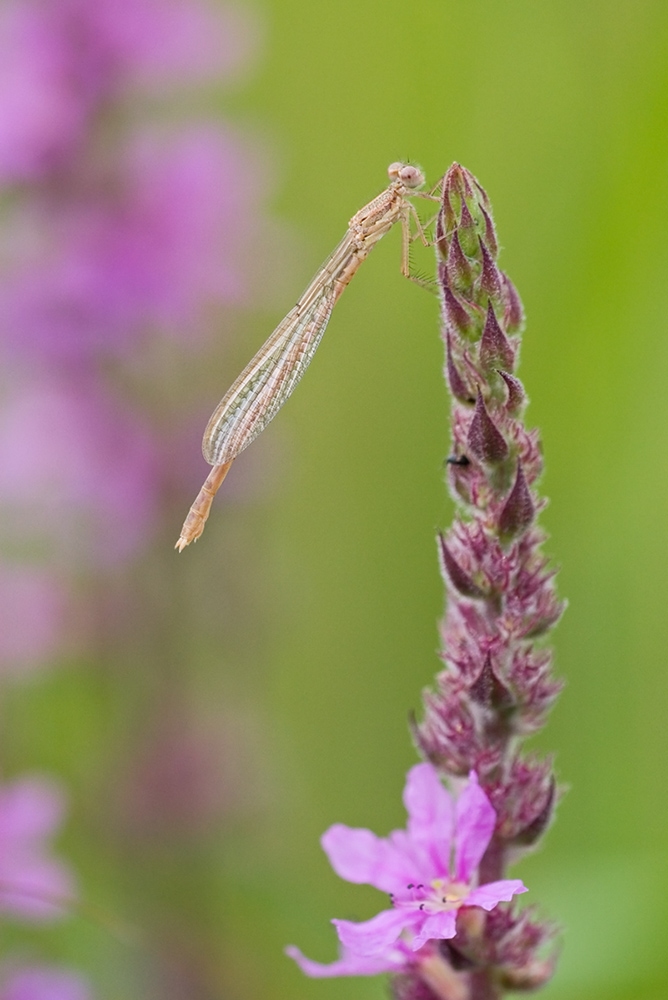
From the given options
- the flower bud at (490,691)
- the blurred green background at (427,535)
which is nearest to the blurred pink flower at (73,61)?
the blurred green background at (427,535)

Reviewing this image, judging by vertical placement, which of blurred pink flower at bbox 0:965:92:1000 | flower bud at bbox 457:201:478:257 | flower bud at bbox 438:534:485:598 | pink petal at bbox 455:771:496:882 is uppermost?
flower bud at bbox 457:201:478:257

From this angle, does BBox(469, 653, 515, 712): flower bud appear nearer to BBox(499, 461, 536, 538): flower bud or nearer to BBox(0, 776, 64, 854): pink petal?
BBox(499, 461, 536, 538): flower bud

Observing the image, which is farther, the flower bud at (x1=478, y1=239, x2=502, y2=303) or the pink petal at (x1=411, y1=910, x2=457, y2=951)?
the flower bud at (x1=478, y1=239, x2=502, y2=303)

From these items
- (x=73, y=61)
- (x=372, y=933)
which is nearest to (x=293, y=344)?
(x=73, y=61)

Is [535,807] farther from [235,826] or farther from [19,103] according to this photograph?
[19,103]

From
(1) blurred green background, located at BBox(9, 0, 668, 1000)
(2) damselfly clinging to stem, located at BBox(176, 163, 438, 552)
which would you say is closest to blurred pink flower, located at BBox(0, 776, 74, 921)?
(1) blurred green background, located at BBox(9, 0, 668, 1000)

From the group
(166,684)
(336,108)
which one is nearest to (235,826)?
(166,684)

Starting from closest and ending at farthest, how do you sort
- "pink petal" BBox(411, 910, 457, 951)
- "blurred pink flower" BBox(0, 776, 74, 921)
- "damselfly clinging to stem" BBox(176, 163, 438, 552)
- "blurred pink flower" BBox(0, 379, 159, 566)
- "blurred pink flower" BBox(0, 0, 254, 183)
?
"pink petal" BBox(411, 910, 457, 951) < "blurred pink flower" BBox(0, 776, 74, 921) < "damselfly clinging to stem" BBox(176, 163, 438, 552) < "blurred pink flower" BBox(0, 0, 254, 183) < "blurred pink flower" BBox(0, 379, 159, 566)
